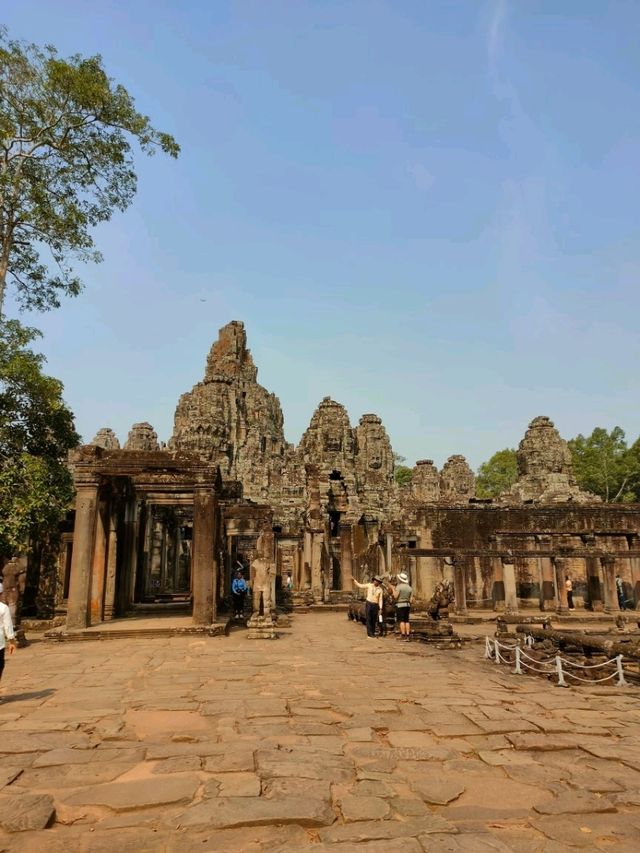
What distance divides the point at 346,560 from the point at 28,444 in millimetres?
Answer: 14641

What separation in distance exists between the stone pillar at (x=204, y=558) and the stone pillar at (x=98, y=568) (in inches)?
97.7

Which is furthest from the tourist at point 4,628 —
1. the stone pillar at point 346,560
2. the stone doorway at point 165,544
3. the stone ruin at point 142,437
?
the stone ruin at point 142,437

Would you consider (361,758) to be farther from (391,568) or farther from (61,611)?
(391,568)

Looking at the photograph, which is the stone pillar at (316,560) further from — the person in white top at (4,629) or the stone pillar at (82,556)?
the person in white top at (4,629)

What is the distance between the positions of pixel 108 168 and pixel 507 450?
53434 millimetres

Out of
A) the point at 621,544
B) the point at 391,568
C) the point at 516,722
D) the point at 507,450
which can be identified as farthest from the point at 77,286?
the point at 507,450

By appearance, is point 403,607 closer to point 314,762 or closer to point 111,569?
point 111,569

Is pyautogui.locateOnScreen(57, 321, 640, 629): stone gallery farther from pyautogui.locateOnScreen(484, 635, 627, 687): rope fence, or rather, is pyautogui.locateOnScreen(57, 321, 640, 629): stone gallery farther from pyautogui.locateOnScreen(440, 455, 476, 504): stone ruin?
pyautogui.locateOnScreen(484, 635, 627, 687): rope fence

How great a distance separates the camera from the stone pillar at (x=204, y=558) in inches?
502

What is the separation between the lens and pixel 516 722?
18.6ft

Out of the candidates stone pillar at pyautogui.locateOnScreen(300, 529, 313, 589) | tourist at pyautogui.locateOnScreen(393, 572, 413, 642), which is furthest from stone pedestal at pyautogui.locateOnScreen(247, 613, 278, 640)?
stone pillar at pyautogui.locateOnScreen(300, 529, 313, 589)

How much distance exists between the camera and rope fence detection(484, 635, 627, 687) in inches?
314

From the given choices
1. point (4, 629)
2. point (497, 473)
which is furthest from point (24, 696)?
point (497, 473)

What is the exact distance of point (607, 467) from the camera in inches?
1916
